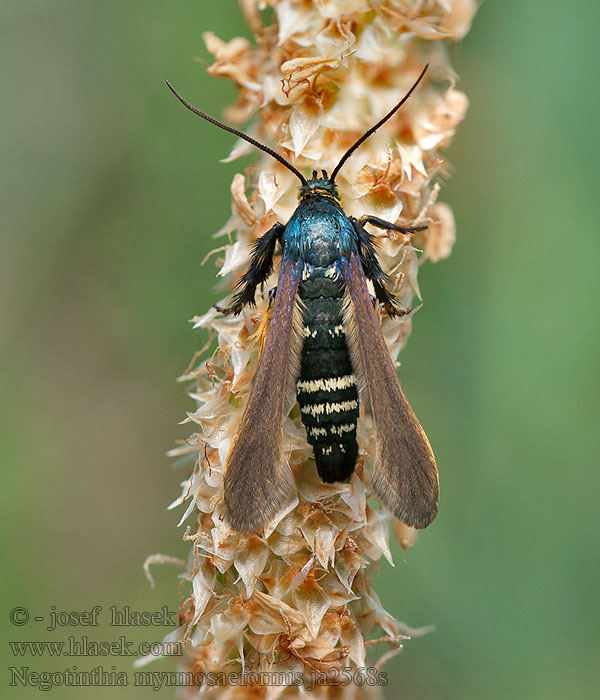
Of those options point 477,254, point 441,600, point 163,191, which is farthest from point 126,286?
point 441,600

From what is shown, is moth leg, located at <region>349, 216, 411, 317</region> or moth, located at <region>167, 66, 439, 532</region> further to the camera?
moth leg, located at <region>349, 216, 411, 317</region>

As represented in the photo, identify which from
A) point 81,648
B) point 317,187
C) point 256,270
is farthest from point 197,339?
point 317,187

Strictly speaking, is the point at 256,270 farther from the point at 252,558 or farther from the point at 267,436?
the point at 252,558

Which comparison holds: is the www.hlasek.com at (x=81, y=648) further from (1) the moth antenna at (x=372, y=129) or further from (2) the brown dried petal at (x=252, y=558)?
(1) the moth antenna at (x=372, y=129)

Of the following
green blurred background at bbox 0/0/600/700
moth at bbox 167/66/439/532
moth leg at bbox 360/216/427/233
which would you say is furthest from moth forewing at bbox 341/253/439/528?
green blurred background at bbox 0/0/600/700

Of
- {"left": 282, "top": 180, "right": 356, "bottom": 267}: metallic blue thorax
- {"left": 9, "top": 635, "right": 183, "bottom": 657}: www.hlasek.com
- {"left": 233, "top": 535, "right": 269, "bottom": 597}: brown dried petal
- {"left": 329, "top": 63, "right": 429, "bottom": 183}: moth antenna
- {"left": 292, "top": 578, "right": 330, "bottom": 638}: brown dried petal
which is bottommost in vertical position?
{"left": 9, "top": 635, "right": 183, "bottom": 657}: www.hlasek.com

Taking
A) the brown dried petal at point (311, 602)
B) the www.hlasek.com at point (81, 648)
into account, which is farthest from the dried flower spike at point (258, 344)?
the www.hlasek.com at point (81, 648)

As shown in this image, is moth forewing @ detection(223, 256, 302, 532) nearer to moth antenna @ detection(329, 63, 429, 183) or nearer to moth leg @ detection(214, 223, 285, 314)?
moth leg @ detection(214, 223, 285, 314)
